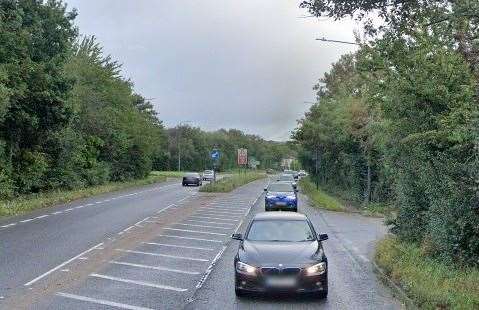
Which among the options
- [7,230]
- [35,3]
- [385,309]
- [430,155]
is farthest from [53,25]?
[385,309]

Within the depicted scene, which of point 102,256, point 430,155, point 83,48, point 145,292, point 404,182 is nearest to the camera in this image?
point 145,292

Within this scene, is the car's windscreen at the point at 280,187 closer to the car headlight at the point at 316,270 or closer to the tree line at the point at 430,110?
the tree line at the point at 430,110

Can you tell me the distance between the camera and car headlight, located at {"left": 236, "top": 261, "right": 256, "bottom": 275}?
10.6 metres

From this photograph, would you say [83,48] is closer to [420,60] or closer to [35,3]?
[35,3]

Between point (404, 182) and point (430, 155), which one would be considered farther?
point (404, 182)

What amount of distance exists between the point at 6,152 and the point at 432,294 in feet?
94.9

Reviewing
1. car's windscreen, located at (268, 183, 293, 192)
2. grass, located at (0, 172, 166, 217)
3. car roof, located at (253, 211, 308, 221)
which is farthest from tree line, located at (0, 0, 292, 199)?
car roof, located at (253, 211, 308, 221)

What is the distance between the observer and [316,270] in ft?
34.7

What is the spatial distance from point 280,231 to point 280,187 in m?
21.9

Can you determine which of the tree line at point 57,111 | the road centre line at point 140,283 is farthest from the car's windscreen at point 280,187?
the road centre line at point 140,283

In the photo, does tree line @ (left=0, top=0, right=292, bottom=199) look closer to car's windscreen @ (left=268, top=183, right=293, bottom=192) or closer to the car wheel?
car's windscreen @ (left=268, top=183, right=293, bottom=192)

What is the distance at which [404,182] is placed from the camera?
17297 millimetres

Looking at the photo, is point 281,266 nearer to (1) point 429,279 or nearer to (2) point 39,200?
(1) point 429,279

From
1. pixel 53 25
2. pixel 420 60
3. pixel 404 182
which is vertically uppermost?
pixel 53 25
